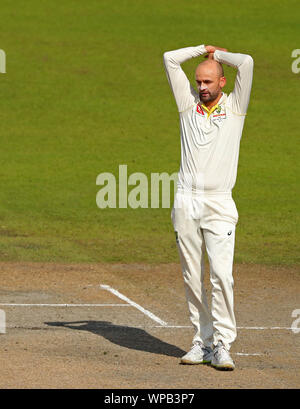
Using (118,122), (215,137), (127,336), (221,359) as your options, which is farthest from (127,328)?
(118,122)

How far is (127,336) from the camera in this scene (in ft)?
41.0

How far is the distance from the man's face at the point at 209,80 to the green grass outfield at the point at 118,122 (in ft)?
27.2

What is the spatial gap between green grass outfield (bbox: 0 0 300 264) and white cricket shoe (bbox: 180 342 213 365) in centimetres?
773

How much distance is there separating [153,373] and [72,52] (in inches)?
1150

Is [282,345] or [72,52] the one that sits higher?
[72,52]

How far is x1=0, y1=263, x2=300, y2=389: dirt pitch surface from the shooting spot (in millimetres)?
10242

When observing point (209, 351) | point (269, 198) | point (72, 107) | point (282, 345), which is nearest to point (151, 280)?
point (282, 345)

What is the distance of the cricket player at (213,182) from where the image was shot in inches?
415

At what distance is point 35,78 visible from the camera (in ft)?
119

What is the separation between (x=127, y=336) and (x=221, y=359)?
2.22 m

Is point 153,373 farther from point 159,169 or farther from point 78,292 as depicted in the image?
point 159,169

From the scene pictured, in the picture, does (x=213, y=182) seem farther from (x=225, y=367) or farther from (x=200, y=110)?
(x=225, y=367)

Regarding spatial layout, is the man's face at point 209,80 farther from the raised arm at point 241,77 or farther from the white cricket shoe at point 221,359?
the white cricket shoe at point 221,359

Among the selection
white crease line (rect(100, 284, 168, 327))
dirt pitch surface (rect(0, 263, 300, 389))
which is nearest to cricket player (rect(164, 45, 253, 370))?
dirt pitch surface (rect(0, 263, 300, 389))
